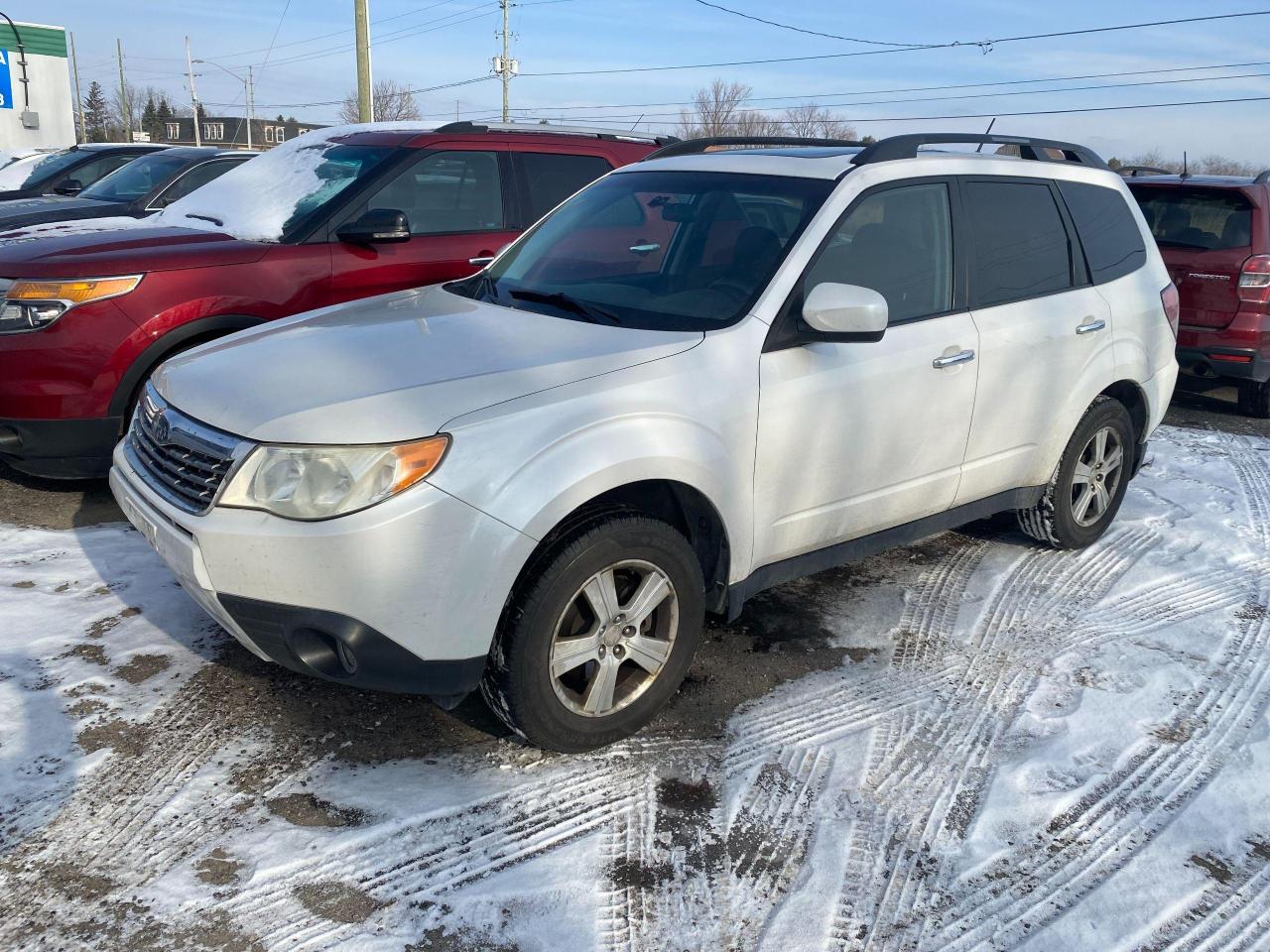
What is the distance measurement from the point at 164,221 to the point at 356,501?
4.13m

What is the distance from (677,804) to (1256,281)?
7.02 metres

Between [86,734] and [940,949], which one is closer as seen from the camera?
[940,949]

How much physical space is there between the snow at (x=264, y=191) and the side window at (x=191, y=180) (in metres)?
3.40

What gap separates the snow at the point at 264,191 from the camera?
226 inches

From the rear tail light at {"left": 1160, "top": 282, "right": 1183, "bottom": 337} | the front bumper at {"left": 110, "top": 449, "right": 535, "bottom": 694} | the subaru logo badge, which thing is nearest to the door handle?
the rear tail light at {"left": 1160, "top": 282, "right": 1183, "bottom": 337}

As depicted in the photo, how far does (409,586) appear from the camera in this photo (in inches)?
110

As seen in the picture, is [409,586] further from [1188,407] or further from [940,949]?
[1188,407]

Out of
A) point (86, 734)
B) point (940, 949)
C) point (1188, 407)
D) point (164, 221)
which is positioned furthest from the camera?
point (1188, 407)

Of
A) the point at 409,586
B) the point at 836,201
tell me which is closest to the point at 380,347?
the point at 409,586

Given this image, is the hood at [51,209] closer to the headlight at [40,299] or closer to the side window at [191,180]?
the side window at [191,180]

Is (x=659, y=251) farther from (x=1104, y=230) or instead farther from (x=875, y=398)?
(x=1104, y=230)

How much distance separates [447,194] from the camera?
6086 mm

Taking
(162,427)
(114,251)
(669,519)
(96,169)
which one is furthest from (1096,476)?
(96,169)

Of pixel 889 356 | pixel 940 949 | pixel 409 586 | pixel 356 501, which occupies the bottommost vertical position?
pixel 940 949
